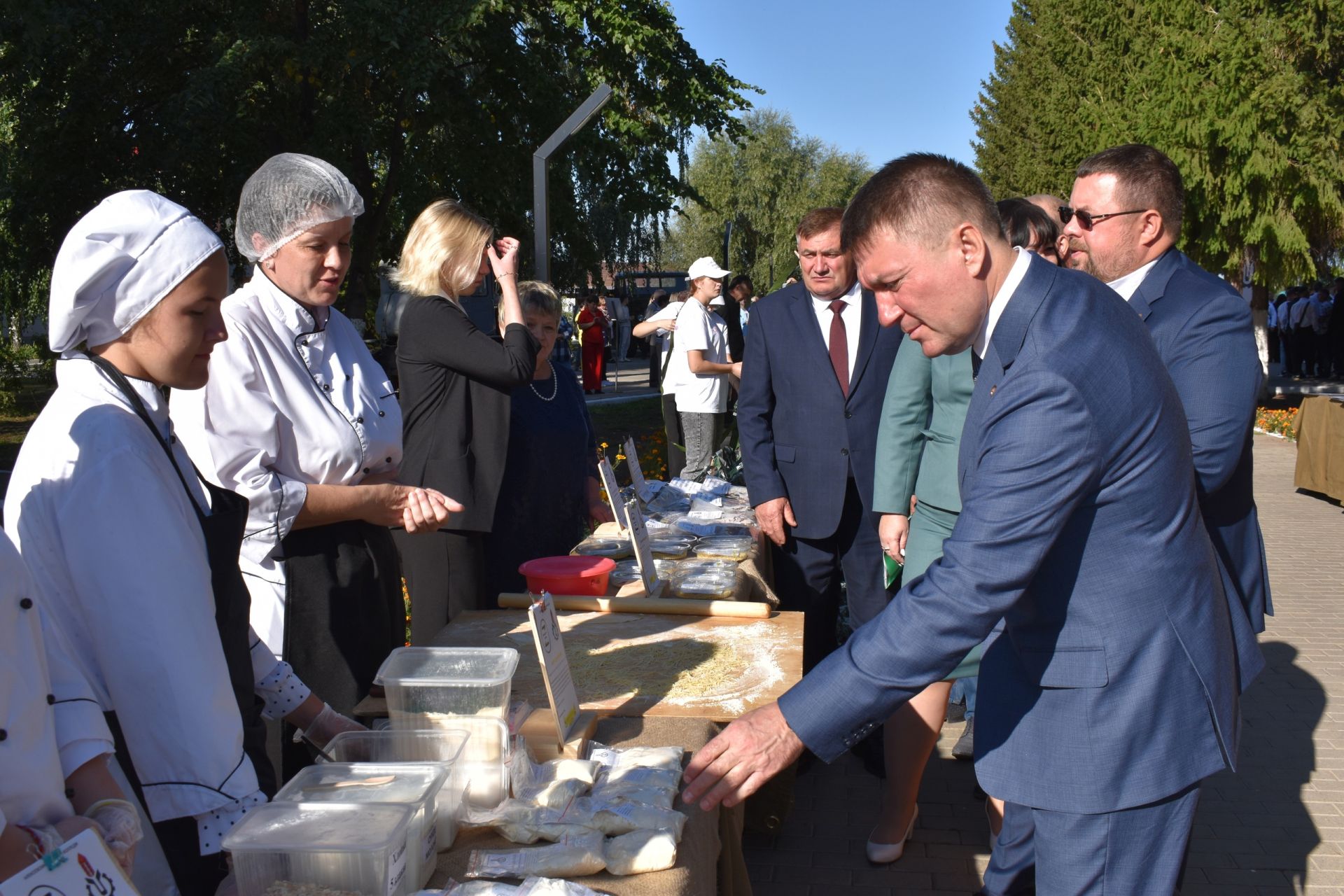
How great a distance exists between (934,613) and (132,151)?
42.2 ft

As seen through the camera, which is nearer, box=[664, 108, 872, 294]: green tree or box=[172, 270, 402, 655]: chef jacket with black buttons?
box=[172, 270, 402, 655]: chef jacket with black buttons

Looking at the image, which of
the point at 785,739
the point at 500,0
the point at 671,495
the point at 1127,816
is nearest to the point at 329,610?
the point at 785,739

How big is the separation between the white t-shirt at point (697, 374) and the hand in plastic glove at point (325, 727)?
626cm

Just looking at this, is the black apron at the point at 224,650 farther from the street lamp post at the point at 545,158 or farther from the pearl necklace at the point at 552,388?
the street lamp post at the point at 545,158

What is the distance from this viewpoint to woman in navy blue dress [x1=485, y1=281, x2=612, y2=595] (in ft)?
13.1

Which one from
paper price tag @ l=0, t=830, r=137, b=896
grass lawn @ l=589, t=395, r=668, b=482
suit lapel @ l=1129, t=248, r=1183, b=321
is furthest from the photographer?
grass lawn @ l=589, t=395, r=668, b=482

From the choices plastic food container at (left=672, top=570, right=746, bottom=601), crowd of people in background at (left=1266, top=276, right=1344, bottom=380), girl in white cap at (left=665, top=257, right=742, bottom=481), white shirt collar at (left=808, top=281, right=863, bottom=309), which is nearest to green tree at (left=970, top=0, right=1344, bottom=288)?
crowd of people in background at (left=1266, top=276, right=1344, bottom=380)

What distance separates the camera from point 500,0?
11648 millimetres

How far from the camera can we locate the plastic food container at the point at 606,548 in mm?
4055

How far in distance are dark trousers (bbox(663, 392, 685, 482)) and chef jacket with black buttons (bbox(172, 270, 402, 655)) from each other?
6.75 m

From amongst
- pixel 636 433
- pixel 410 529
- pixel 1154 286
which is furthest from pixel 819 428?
pixel 636 433

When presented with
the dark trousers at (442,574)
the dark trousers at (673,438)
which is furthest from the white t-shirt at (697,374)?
the dark trousers at (442,574)

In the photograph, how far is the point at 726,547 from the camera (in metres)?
4.14

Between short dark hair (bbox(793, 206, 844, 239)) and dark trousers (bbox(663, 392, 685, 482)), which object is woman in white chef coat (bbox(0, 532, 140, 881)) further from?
dark trousers (bbox(663, 392, 685, 482))
